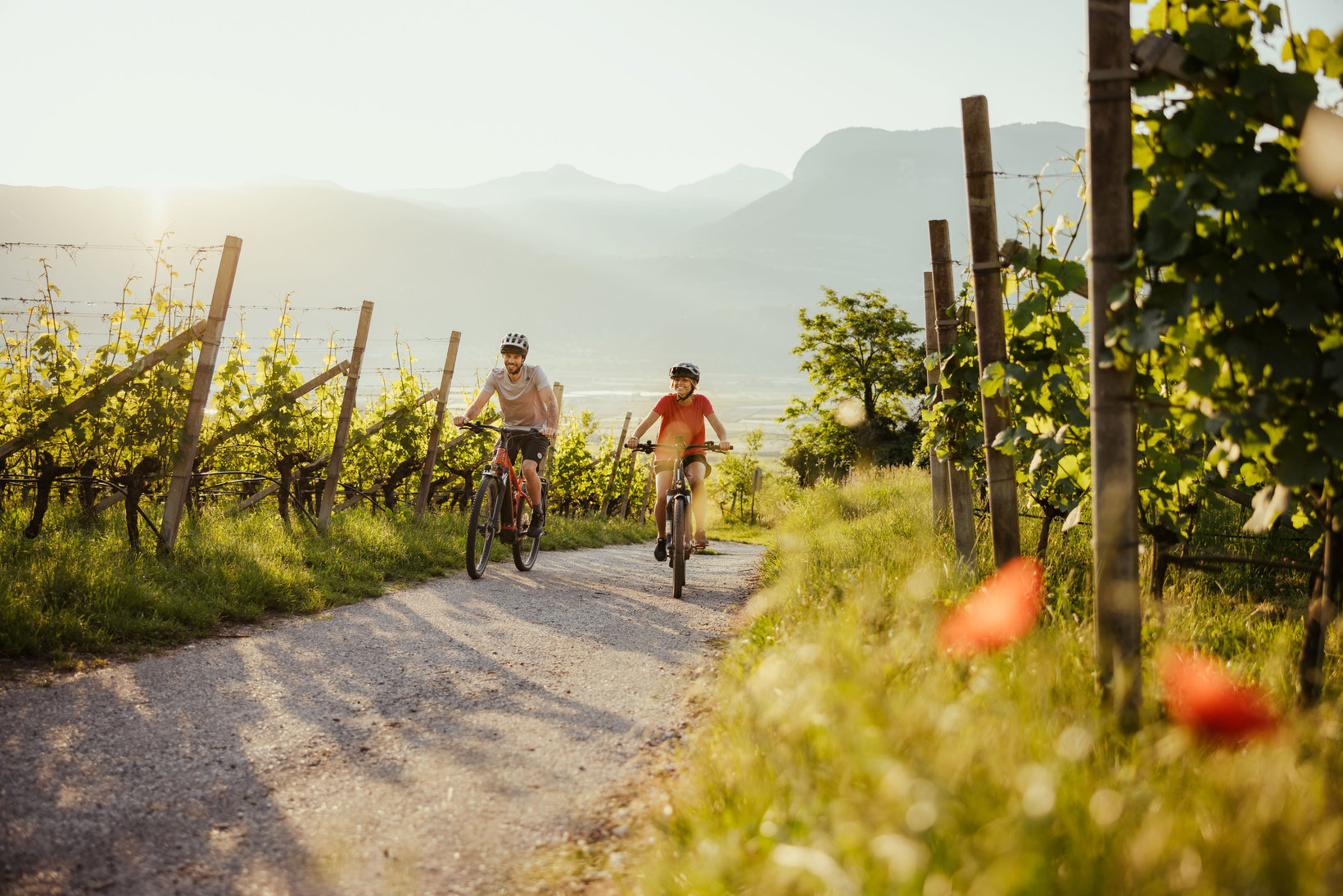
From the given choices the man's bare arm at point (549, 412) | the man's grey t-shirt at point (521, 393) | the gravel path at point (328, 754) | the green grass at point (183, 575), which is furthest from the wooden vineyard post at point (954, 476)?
the green grass at point (183, 575)

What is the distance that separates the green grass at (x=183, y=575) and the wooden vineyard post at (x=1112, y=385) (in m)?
4.87

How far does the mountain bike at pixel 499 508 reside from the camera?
7.80m

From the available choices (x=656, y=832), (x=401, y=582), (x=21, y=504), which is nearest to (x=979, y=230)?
(x=656, y=832)

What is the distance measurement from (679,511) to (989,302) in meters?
4.22

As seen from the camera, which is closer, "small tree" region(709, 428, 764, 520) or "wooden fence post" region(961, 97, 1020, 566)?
"wooden fence post" region(961, 97, 1020, 566)

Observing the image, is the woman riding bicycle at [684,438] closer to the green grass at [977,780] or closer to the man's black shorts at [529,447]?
the man's black shorts at [529,447]

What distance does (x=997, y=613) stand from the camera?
397 centimetres

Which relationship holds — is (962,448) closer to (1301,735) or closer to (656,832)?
(1301,735)

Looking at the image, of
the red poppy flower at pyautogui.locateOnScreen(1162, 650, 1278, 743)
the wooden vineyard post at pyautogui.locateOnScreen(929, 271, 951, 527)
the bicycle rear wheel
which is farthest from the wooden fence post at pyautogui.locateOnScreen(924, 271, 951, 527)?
the red poppy flower at pyautogui.locateOnScreen(1162, 650, 1278, 743)

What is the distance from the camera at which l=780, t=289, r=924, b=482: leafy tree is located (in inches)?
1654

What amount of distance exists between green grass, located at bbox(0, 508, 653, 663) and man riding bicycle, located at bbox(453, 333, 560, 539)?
1.23 metres

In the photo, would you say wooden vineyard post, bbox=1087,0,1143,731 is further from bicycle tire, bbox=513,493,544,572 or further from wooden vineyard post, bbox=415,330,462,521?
wooden vineyard post, bbox=415,330,462,521

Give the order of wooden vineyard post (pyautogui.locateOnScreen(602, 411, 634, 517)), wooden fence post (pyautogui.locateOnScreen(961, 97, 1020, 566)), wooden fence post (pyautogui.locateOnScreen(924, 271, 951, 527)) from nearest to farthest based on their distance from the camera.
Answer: wooden fence post (pyautogui.locateOnScreen(961, 97, 1020, 566)), wooden fence post (pyautogui.locateOnScreen(924, 271, 951, 527)), wooden vineyard post (pyautogui.locateOnScreen(602, 411, 634, 517))

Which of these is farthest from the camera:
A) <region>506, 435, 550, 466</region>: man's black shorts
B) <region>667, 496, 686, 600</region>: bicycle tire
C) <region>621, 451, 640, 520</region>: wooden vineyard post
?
Answer: <region>621, 451, 640, 520</region>: wooden vineyard post
